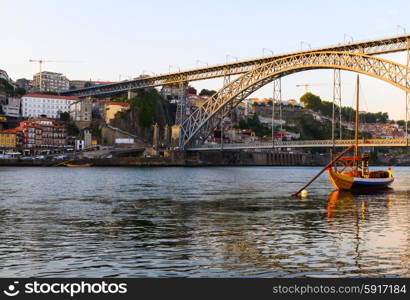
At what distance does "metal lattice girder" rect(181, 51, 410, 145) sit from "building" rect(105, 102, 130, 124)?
19225 millimetres

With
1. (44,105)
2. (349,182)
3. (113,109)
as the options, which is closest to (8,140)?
(113,109)

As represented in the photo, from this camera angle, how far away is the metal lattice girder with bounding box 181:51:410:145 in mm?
57688

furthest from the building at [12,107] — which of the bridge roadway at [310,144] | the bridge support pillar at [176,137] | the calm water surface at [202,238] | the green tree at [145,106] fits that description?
the calm water surface at [202,238]

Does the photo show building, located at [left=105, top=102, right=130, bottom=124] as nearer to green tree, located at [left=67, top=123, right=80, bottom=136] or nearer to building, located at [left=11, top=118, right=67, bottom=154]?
green tree, located at [left=67, top=123, right=80, bottom=136]

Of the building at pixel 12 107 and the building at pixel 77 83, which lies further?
the building at pixel 77 83

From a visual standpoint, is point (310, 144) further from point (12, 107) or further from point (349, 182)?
point (12, 107)

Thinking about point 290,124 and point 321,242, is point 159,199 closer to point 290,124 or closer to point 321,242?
point 321,242

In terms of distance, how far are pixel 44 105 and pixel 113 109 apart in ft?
66.2

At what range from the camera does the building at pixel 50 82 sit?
551 ft

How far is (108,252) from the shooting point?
49.1 ft

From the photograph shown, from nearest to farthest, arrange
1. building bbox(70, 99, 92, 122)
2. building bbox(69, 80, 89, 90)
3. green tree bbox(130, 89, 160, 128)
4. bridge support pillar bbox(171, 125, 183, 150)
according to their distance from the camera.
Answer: bridge support pillar bbox(171, 125, 183, 150) → green tree bbox(130, 89, 160, 128) → building bbox(70, 99, 92, 122) → building bbox(69, 80, 89, 90)

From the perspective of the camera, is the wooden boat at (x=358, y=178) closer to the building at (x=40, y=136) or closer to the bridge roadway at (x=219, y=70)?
the bridge roadway at (x=219, y=70)

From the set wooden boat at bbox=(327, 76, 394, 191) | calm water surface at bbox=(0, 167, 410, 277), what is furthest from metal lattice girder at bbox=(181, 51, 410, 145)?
calm water surface at bbox=(0, 167, 410, 277)

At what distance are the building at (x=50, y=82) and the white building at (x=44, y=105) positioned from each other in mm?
40526
